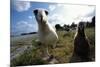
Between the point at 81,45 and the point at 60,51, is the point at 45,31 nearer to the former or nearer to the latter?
the point at 60,51

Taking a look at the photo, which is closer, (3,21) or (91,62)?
(3,21)

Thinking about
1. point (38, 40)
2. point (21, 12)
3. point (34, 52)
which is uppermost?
point (21, 12)

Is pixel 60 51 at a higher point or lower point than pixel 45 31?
lower

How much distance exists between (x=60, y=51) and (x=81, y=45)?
27cm

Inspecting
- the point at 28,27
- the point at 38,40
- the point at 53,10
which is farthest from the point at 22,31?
the point at 53,10

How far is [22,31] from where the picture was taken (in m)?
1.85

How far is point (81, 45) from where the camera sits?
2.05 m

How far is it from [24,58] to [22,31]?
0.29 metres

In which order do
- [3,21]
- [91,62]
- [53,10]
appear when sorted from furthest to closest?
[91,62] < [53,10] < [3,21]

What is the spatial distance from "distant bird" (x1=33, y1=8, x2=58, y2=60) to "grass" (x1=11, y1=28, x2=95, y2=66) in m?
0.05

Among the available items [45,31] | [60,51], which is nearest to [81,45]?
[60,51]

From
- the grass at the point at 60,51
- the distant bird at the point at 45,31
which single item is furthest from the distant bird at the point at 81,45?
the distant bird at the point at 45,31

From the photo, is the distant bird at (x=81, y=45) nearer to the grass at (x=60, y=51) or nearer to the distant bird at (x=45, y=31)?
the grass at (x=60, y=51)

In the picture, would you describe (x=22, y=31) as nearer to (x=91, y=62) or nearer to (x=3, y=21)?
(x=3, y=21)
